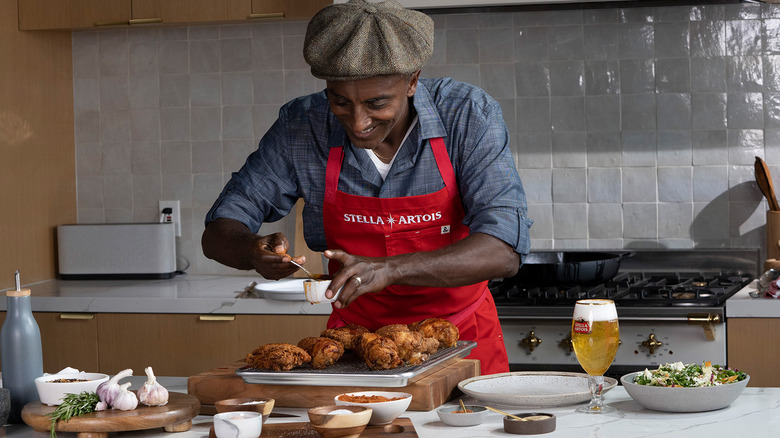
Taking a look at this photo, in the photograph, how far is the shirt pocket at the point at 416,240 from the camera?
2.01m

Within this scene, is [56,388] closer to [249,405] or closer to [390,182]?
[249,405]

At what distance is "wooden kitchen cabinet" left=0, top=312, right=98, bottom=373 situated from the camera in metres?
3.11

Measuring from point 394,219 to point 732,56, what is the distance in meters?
1.82

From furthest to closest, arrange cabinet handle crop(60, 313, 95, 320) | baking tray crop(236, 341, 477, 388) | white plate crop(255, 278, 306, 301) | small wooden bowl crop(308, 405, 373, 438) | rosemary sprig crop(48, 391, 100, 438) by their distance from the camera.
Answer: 1. cabinet handle crop(60, 313, 95, 320)
2. white plate crop(255, 278, 306, 301)
3. baking tray crop(236, 341, 477, 388)
4. rosemary sprig crop(48, 391, 100, 438)
5. small wooden bowl crop(308, 405, 373, 438)

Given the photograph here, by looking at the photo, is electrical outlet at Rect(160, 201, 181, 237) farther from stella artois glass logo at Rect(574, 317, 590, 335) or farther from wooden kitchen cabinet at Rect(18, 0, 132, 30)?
stella artois glass logo at Rect(574, 317, 590, 335)

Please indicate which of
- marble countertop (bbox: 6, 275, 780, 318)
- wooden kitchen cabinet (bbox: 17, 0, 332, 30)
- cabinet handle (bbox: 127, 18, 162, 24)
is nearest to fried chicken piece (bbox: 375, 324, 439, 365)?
marble countertop (bbox: 6, 275, 780, 318)

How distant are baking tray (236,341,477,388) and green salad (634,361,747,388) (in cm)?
36

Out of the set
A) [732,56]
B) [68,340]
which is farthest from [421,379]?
[732,56]

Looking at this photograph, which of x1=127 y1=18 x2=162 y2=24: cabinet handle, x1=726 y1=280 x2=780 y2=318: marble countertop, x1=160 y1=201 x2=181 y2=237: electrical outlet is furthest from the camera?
x1=160 y1=201 x2=181 y2=237: electrical outlet

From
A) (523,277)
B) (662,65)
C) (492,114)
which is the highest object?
(662,65)

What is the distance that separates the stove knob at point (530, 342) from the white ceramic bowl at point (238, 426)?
5.09 ft

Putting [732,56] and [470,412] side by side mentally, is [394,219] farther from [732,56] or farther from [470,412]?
[732,56]

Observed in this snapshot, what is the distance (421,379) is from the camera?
1.54m

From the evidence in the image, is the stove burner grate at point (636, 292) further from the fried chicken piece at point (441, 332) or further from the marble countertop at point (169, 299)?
the fried chicken piece at point (441, 332)
